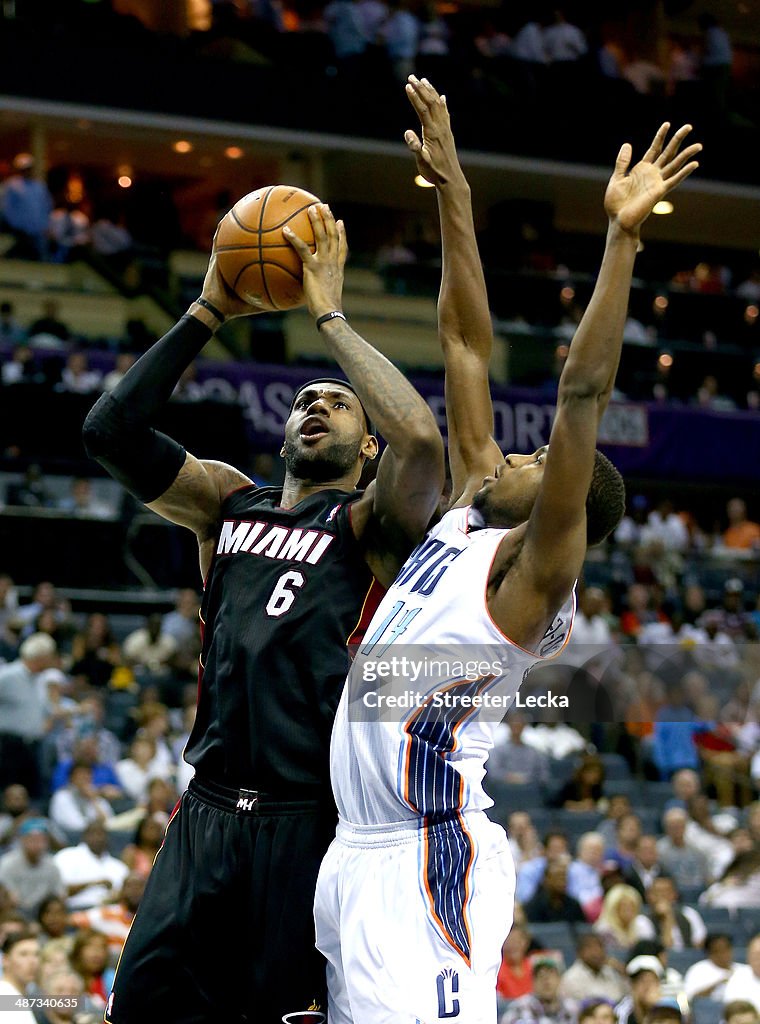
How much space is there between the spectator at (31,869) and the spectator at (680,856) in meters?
4.86

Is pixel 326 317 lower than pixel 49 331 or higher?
lower

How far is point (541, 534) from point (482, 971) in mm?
1116

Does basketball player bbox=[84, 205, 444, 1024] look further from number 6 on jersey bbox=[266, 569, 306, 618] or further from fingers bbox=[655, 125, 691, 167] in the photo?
fingers bbox=[655, 125, 691, 167]

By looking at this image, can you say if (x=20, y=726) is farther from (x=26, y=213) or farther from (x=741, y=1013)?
(x=26, y=213)

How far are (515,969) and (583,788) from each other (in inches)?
123

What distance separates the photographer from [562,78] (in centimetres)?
2130

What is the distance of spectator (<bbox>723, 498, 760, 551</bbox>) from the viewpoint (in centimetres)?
1847

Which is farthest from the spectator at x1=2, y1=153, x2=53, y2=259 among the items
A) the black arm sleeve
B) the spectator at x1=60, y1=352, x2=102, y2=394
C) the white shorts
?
the white shorts

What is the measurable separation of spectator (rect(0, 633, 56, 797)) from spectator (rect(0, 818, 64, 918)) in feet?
3.66

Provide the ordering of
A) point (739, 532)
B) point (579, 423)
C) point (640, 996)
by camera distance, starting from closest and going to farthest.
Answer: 1. point (579, 423)
2. point (640, 996)
3. point (739, 532)

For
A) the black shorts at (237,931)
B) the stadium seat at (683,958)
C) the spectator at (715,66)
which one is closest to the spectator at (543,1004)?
the stadium seat at (683,958)

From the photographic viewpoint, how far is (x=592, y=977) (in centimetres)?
961

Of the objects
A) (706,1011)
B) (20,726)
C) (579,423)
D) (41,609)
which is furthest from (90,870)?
(579,423)

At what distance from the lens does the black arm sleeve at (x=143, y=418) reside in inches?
173
